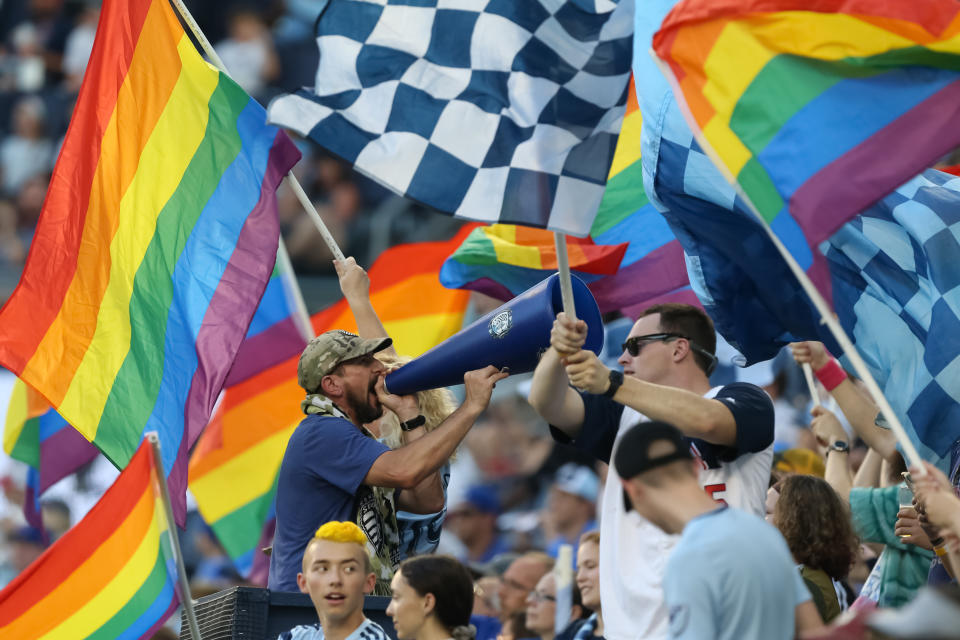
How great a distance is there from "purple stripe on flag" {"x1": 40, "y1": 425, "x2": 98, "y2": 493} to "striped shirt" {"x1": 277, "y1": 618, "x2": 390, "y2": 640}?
370 cm

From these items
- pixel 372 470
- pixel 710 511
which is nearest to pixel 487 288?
pixel 372 470

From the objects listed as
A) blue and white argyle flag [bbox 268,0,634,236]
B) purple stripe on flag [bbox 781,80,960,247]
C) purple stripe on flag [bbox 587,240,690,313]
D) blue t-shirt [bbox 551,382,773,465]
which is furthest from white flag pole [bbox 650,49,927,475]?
purple stripe on flag [bbox 587,240,690,313]

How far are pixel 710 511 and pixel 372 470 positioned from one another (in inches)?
72.9

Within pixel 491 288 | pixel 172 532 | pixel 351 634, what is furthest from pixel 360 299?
pixel 351 634

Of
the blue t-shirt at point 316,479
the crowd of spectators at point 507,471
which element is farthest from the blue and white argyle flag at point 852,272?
the blue t-shirt at point 316,479

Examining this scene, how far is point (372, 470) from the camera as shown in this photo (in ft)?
16.8

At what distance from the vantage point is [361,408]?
18.0ft

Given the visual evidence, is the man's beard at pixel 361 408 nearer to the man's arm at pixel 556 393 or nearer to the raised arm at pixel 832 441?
the man's arm at pixel 556 393

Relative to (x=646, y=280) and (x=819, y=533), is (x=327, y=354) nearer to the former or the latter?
(x=819, y=533)

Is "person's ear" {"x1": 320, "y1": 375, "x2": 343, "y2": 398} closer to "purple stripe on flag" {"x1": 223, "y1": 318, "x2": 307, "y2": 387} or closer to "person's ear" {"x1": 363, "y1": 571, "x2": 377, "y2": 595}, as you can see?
"person's ear" {"x1": 363, "y1": 571, "x2": 377, "y2": 595}

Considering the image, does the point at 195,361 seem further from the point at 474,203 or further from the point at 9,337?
the point at 474,203

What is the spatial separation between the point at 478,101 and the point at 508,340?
804 millimetres

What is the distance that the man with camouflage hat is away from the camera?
16.5ft

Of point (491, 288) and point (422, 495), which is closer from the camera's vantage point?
point (422, 495)
